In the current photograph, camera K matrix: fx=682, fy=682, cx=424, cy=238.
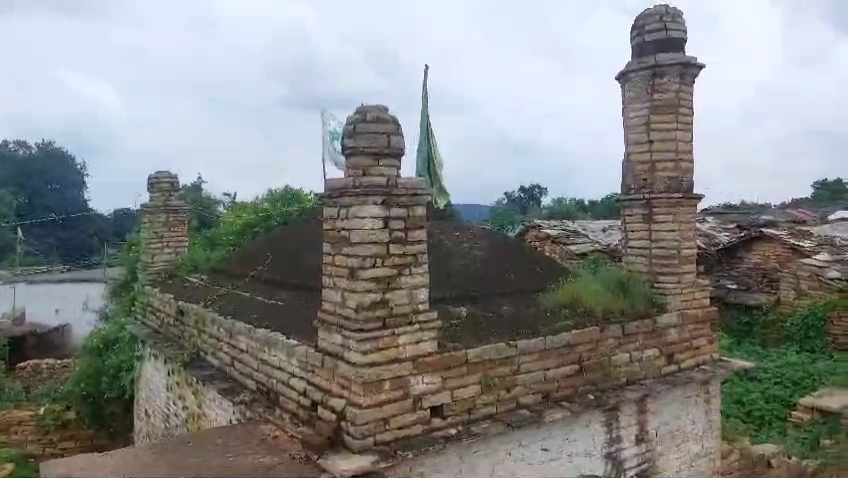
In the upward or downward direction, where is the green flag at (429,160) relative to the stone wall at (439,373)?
upward

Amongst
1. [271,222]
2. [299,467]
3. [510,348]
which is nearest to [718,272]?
[271,222]

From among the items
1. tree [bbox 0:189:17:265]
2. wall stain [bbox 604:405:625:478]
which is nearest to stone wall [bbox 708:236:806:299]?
wall stain [bbox 604:405:625:478]

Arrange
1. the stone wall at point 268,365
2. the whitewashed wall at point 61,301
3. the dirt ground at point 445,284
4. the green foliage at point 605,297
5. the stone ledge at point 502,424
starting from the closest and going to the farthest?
the stone ledge at point 502,424 → the stone wall at point 268,365 → the dirt ground at point 445,284 → the green foliage at point 605,297 → the whitewashed wall at point 61,301

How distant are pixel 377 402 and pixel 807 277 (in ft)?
44.9

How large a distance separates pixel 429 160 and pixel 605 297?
281 cm

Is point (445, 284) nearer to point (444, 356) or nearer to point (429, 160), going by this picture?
point (444, 356)

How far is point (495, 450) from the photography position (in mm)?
4742

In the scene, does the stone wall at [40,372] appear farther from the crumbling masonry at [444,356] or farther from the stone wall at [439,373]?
the stone wall at [439,373]

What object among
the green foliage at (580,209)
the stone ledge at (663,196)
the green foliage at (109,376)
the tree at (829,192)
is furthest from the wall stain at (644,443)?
the tree at (829,192)

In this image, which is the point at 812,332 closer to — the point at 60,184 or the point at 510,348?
the point at 510,348

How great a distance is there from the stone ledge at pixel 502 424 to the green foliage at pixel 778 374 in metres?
4.42

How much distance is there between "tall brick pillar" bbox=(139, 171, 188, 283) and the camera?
8578 mm

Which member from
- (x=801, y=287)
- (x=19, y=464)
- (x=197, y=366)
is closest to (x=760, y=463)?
(x=197, y=366)

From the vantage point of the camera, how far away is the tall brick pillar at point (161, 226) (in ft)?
28.1
